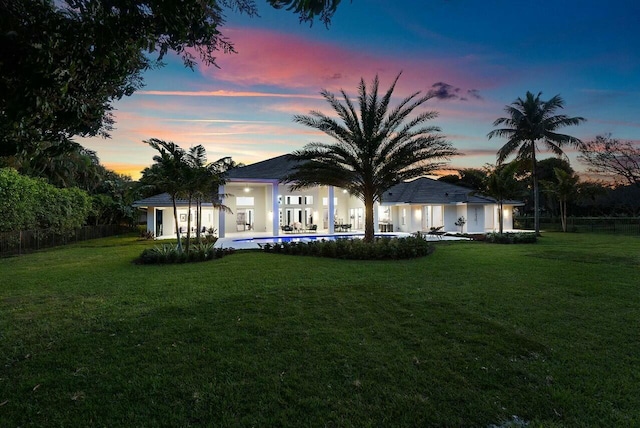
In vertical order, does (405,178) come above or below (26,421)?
above

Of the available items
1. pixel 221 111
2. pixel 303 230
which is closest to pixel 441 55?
pixel 221 111

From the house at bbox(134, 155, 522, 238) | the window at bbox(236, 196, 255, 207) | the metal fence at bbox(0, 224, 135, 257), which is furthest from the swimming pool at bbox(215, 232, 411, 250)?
the metal fence at bbox(0, 224, 135, 257)

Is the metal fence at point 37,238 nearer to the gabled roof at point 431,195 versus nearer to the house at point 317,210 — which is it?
the house at point 317,210

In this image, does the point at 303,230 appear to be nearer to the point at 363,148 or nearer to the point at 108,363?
the point at 363,148

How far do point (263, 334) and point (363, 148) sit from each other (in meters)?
11.1

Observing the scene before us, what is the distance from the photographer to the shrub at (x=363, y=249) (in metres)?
13.6

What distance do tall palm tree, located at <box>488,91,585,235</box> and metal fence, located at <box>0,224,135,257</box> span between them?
32.6m

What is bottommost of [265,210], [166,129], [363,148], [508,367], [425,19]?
[508,367]

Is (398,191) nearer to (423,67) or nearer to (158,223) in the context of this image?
(423,67)

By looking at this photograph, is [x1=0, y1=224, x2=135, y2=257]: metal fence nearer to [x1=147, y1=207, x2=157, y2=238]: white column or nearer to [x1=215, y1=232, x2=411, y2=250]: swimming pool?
[x1=147, y1=207, x2=157, y2=238]: white column

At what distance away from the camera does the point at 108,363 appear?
4156 mm

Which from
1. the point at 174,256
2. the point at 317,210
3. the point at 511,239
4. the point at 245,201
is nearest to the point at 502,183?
the point at 511,239

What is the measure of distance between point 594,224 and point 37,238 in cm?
4464

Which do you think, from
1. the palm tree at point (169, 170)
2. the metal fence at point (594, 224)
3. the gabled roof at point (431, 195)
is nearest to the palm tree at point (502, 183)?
the gabled roof at point (431, 195)
